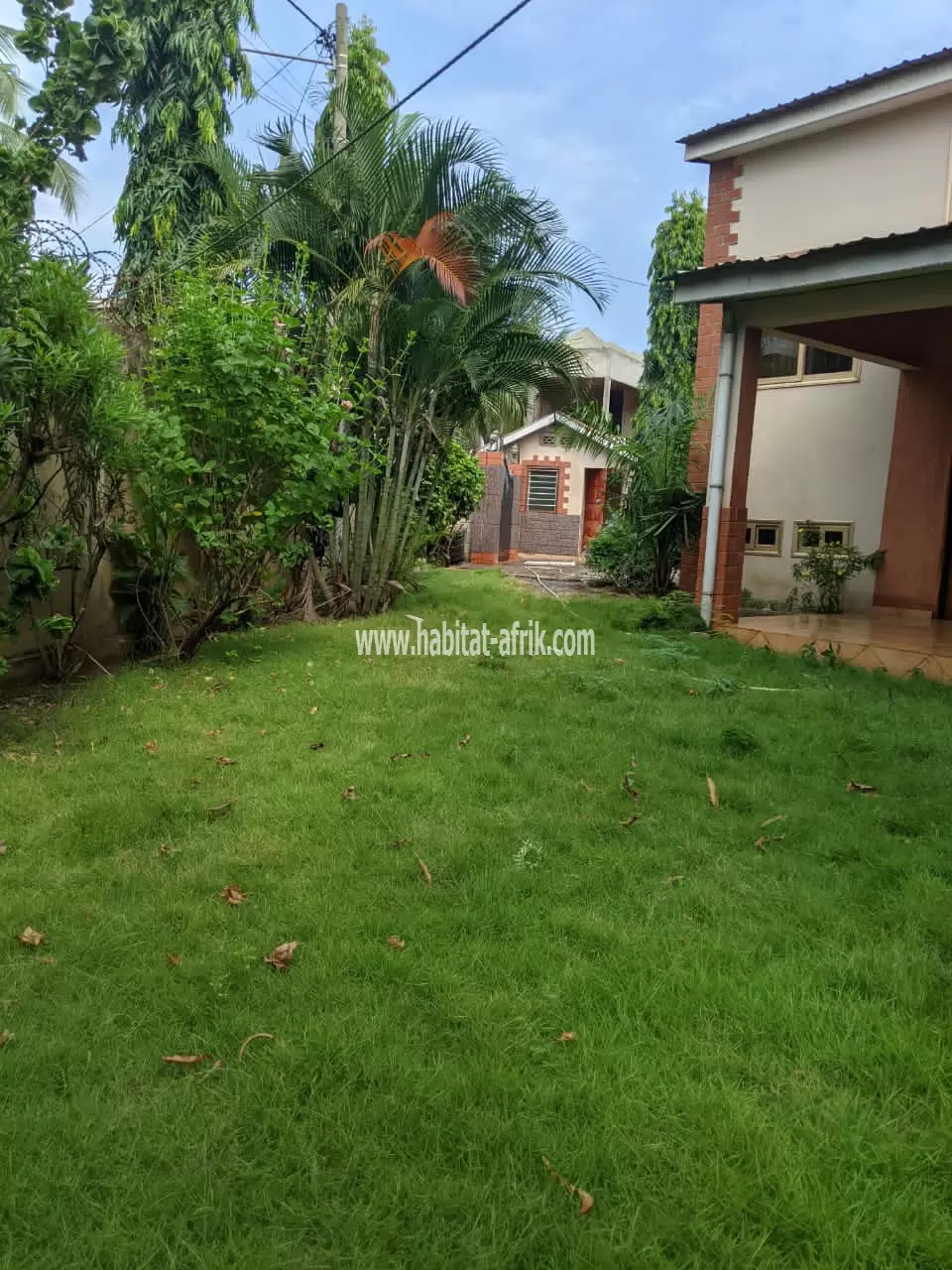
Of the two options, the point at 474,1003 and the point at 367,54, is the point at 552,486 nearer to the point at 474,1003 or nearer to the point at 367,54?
the point at 367,54

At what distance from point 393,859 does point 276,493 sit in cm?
396

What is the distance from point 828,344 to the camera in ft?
30.1

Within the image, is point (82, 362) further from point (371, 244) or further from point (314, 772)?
point (371, 244)

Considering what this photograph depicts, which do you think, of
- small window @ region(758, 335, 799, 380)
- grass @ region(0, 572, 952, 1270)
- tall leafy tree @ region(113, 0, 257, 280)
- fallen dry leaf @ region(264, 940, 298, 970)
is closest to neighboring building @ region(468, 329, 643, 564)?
tall leafy tree @ region(113, 0, 257, 280)

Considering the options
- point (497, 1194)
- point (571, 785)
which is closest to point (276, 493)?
point (571, 785)

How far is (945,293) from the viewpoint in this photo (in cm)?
691

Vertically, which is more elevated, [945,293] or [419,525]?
[945,293]

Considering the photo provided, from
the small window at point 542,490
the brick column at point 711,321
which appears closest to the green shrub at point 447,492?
the brick column at point 711,321

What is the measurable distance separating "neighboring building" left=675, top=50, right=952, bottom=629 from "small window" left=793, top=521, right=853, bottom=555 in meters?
0.02

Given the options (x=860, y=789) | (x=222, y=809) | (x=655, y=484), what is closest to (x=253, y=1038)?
(x=222, y=809)

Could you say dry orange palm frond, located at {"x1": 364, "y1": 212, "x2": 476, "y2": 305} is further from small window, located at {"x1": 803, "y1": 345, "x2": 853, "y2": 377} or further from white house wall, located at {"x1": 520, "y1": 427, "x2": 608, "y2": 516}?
white house wall, located at {"x1": 520, "y1": 427, "x2": 608, "y2": 516}

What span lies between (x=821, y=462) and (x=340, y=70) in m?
7.99

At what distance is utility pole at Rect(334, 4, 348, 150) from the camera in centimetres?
893

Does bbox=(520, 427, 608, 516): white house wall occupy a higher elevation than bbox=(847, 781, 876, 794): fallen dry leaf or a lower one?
higher
